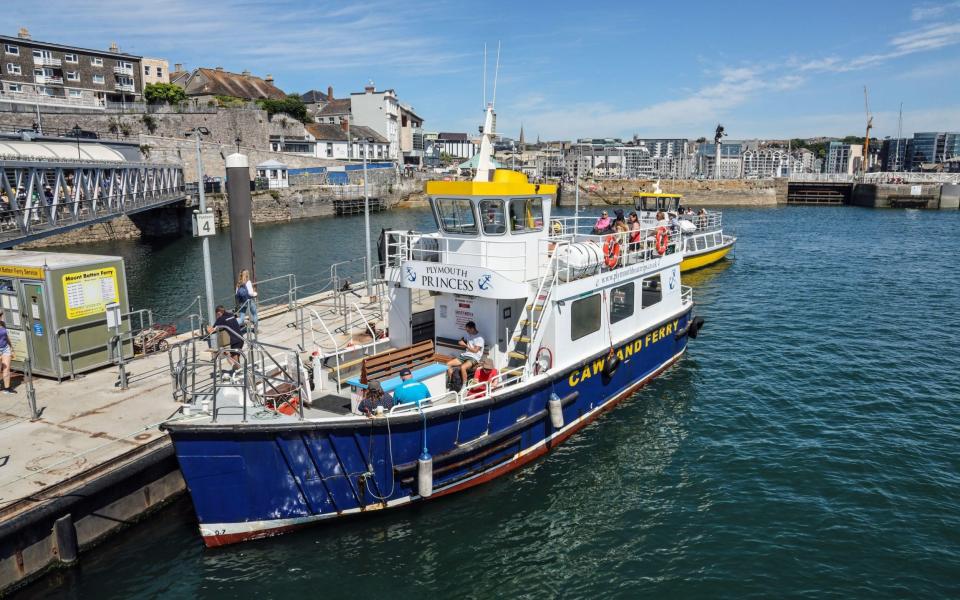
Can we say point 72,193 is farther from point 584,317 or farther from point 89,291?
point 584,317

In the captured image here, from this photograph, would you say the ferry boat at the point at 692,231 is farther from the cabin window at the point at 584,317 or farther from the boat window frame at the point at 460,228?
the boat window frame at the point at 460,228

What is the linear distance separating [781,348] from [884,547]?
1177cm

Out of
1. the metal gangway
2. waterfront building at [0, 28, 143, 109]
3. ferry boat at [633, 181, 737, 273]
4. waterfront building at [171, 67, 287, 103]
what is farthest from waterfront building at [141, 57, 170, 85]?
ferry boat at [633, 181, 737, 273]

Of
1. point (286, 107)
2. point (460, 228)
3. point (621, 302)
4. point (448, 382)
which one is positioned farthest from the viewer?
point (286, 107)

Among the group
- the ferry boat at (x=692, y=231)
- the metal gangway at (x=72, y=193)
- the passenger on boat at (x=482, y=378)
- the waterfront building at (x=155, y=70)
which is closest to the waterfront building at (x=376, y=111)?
the waterfront building at (x=155, y=70)

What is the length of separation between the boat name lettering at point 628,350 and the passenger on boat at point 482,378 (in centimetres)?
209

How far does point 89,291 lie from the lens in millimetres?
13445

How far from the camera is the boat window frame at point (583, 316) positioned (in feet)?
45.2

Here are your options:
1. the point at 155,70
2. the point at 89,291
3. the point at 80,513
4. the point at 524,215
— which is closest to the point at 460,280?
the point at 524,215

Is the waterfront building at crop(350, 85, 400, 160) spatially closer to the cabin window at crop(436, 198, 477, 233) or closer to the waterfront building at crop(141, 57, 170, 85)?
the waterfront building at crop(141, 57, 170, 85)

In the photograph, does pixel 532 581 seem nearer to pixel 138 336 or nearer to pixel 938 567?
pixel 938 567

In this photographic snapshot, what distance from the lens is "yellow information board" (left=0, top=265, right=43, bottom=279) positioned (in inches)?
502

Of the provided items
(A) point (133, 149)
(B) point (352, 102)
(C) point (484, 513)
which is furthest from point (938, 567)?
(B) point (352, 102)

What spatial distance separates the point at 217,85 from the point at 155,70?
22.4 m
